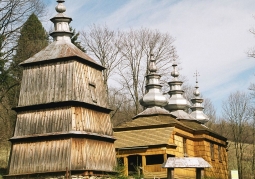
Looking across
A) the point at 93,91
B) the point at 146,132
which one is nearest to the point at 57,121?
the point at 93,91

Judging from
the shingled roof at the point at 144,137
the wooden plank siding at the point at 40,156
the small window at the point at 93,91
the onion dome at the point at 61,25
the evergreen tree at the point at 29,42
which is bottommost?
the wooden plank siding at the point at 40,156

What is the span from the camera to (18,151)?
26.9 meters

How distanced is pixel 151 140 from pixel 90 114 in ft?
23.7

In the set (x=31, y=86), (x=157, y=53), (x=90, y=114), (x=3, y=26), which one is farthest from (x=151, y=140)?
(x=157, y=53)

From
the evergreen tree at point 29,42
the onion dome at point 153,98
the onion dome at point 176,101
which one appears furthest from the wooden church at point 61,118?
the onion dome at point 176,101

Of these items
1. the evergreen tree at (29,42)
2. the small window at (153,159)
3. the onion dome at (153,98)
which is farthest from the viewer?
the evergreen tree at (29,42)

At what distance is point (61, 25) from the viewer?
97.9ft

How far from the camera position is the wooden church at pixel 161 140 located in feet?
109

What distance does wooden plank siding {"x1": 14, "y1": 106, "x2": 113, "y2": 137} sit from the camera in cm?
2634

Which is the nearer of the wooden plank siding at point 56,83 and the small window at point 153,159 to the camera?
the wooden plank siding at point 56,83

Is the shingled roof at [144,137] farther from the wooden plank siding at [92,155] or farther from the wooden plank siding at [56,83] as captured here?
the wooden plank siding at [56,83]

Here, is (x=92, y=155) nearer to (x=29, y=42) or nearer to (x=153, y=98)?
(x=153, y=98)

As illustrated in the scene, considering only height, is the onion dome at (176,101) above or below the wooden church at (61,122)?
above

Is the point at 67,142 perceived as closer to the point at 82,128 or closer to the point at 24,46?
the point at 82,128
